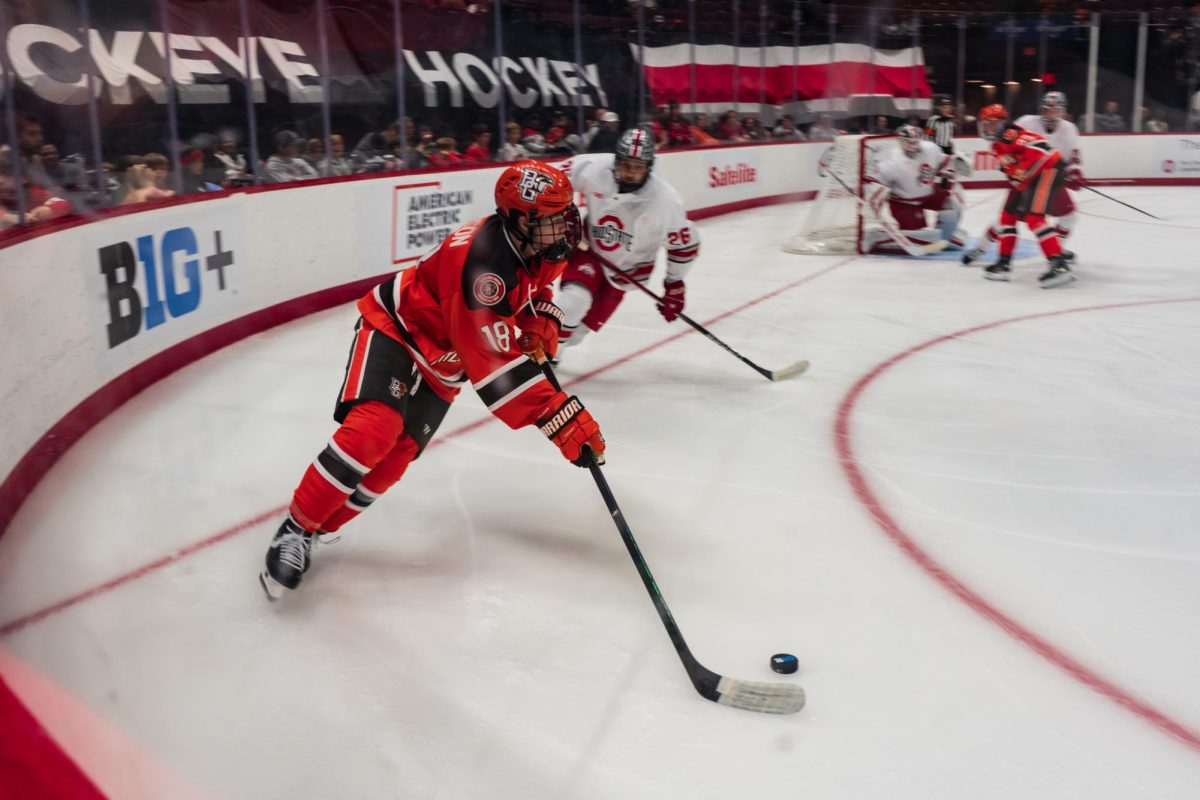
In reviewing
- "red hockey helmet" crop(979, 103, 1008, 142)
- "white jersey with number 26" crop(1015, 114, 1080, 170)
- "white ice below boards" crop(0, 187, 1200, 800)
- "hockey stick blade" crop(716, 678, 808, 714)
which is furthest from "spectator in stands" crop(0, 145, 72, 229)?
"white jersey with number 26" crop(1015, 114, 1080, 170)

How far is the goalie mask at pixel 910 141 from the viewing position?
26.0 ft

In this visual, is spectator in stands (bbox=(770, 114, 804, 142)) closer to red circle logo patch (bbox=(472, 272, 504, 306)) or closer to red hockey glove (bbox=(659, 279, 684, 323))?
red hockey glove (bbox=(659, 279, 684, 323))

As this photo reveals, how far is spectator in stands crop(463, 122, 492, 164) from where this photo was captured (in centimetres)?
757

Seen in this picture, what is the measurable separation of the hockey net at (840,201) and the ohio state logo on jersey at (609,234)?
14.9 ft

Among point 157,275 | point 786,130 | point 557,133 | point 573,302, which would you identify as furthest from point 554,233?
point 786,130

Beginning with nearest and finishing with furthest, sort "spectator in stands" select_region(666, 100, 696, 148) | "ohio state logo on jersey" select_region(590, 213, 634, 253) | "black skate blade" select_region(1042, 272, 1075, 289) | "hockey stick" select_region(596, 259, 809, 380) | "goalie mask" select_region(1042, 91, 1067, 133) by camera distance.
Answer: "ohio state logo on jersey" select_region(590, 213, 634, 253)
"hockey stick" select_region(596, 259, 809, 380)
"black skate blade" select_region(1042, 272, 1075, 289)
"goalie mask" select_region(1042, 91, 1067, 133)
"spectator in stands" select_region(666, 100, 696, 148)

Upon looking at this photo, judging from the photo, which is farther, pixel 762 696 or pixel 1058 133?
pixel 1058 133

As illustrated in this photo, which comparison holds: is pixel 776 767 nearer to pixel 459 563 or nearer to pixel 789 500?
pixel 459 563

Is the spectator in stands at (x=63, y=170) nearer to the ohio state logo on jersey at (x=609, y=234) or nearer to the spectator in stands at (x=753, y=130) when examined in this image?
the ohio state logo on jersey at (x=609, y=234)

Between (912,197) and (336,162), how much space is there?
185 inches

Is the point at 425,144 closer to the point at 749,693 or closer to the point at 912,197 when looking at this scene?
the point at 912,197

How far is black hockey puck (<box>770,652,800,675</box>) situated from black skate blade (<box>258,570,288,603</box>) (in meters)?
1.17

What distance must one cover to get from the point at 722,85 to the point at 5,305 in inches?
390

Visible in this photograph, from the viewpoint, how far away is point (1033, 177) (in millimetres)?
6734
